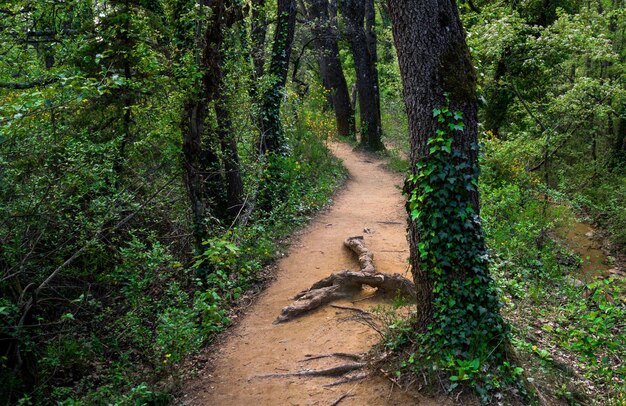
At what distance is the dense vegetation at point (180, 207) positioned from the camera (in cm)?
525

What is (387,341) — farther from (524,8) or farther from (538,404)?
(524,8)

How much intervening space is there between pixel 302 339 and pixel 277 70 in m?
7.10

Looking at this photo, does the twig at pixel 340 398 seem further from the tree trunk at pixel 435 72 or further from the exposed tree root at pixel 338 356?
the tree trunk at pixel 435 72

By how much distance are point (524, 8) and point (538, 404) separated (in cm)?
1308

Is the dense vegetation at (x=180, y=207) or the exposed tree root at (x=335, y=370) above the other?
the dense vegetation at (x=180, y=207)

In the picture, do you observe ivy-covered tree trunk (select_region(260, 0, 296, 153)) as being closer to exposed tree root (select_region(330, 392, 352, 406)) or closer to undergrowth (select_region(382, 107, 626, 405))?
undergrowth (select_region(382, 107, 626, 405))

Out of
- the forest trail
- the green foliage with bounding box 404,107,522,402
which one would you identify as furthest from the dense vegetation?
the forest trail

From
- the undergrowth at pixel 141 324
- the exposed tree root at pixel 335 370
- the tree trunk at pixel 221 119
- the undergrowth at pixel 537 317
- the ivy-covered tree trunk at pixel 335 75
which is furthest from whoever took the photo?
the ivy-covered tree trunk at pixel 335 75

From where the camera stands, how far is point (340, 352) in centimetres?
588

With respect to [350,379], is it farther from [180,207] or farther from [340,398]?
[180,207]

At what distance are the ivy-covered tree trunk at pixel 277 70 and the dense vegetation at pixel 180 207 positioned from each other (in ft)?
0.17

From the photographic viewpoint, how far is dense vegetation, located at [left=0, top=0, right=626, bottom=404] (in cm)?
525

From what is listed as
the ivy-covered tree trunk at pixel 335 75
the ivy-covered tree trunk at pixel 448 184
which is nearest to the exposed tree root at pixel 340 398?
the ivy-covered tree trunk at pixel 448 184

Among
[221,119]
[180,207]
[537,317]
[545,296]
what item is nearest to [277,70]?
[221,119]
